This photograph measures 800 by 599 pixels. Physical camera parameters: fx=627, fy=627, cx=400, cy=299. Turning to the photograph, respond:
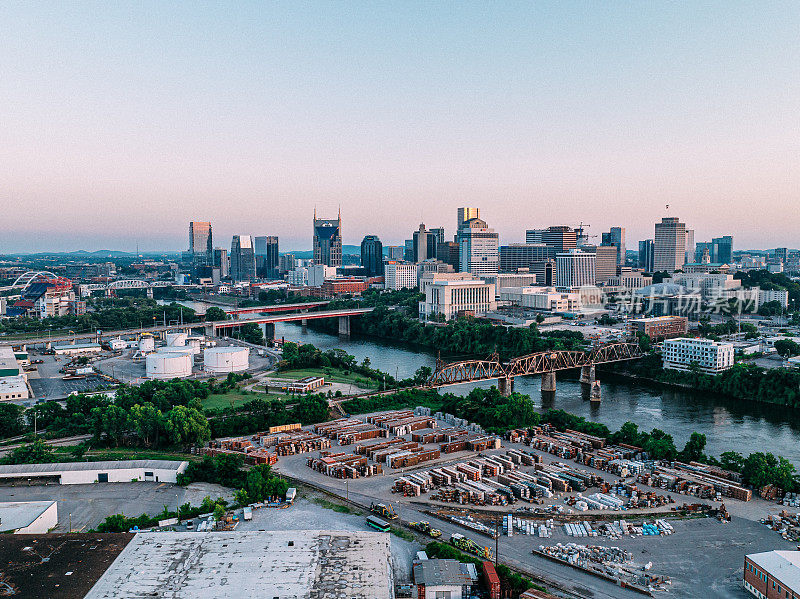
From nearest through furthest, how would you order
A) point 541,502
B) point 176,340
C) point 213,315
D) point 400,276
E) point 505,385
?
point 541,502 < point 505,385 < point 176,340 < point 213,315 < point 400,276

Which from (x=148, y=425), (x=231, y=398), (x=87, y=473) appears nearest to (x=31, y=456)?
(x=87, y=473)

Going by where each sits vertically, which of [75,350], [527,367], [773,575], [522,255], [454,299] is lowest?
[75,350]

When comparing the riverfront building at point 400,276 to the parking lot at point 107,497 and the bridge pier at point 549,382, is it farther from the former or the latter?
the parking lot at point 107,497

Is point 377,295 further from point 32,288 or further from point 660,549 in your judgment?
point 660,549

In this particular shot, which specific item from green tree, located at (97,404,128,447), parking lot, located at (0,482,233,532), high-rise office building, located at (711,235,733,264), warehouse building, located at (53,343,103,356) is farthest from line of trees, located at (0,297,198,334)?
high-rise office building, located at (711,235,733,264)

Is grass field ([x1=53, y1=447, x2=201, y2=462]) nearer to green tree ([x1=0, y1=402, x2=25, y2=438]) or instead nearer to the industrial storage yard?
the industrial storage yard

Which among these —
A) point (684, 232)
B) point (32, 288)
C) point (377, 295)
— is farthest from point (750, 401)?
point (684, 232)

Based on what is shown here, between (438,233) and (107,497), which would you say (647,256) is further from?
(107,497)
